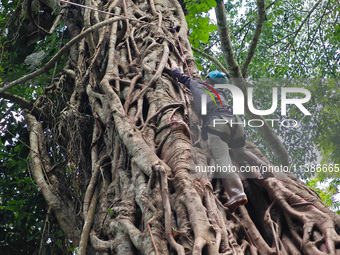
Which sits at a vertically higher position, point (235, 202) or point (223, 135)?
point (223, 135)

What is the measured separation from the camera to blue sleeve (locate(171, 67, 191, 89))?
3498 millimetres

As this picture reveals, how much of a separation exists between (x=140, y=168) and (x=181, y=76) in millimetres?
1029

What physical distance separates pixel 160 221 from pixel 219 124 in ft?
3.44

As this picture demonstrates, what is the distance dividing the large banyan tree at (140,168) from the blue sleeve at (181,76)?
80 mm

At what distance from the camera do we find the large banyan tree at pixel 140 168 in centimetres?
251

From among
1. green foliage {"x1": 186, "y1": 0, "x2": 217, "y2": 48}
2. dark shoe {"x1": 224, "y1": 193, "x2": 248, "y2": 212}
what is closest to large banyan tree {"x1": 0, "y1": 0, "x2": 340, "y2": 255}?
dark shoe {"x1": 224, "y1": 193, "x2": 248, "y2": 212}

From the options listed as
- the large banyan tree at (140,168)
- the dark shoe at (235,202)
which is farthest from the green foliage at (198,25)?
the dark shoe at (235,202)

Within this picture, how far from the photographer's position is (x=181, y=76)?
139 inches

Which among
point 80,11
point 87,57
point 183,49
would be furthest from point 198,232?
point 80,11

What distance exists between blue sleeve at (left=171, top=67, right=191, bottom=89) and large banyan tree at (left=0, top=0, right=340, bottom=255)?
0.26ft

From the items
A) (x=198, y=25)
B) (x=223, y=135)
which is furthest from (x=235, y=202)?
(x=198, y=25)

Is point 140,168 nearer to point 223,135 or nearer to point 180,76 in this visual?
point 223,135

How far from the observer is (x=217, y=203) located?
2820 millimetres

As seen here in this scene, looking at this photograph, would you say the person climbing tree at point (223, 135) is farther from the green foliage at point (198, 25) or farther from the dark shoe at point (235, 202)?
the green foliage at point (198, 25)
